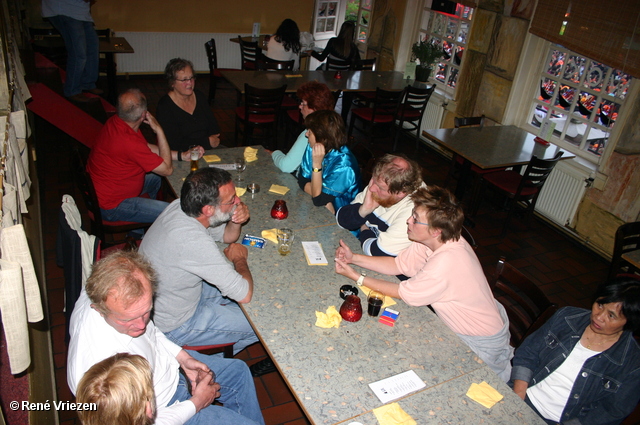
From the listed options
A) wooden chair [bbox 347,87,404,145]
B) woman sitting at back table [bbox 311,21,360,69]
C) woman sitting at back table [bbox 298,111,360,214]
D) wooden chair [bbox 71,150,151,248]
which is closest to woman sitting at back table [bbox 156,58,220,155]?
wooden chair [bbox 71,150,151,248]

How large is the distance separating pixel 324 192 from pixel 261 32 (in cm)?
713

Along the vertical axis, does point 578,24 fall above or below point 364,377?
above

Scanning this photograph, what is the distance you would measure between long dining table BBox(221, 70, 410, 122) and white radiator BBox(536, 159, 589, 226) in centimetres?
249

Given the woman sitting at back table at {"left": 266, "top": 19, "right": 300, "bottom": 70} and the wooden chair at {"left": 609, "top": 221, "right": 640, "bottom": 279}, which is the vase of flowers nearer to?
the woman sitting at back table at {"left": 266, "top": 19, "right": 300, "bottom": 70}

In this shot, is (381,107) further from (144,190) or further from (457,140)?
(144,190)

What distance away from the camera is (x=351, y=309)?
83.0 inches

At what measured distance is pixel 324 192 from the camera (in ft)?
10.9

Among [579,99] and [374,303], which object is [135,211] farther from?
[579,99]

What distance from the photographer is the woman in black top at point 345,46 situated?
748 centimetres

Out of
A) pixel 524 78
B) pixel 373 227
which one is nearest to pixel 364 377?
pixel 373 227

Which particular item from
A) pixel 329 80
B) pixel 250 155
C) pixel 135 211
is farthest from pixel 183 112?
pixel 329 80

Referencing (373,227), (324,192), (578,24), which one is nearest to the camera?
(373,227)

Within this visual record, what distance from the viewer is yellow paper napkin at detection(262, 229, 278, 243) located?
266 cm

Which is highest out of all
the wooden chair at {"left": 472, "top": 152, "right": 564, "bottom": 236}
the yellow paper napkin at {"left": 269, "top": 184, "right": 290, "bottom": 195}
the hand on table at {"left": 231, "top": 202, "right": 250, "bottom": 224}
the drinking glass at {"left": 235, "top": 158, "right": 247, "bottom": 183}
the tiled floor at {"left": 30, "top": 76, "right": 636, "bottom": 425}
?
the hand on table at {"left": 231, "top": 202, "right": 250, "bottom": 224}
